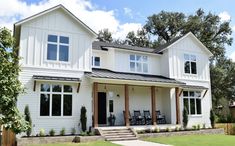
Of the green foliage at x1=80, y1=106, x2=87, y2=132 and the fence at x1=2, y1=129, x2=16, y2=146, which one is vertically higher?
the green foliage at x1=80, y1=106, x2=87, y2=132

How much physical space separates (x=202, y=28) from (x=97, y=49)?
76.6ft

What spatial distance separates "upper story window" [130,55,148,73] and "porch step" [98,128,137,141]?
19.9 feet

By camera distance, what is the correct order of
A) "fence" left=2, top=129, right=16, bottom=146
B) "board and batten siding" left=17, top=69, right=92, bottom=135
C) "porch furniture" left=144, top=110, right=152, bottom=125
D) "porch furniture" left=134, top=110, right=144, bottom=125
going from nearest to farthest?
"fence" left=2, top=129, right=16, bottom=146
"board and batten siding" left=17, top=69, right=92, bottom=135
"porch furniture" left=134, top=110, right=144, bottom=125
"porch furniture" left=144, top=110, right=152, bottom=125

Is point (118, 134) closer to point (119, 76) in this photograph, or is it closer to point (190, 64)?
point (119, 76)

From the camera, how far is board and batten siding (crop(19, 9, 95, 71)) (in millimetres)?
16766

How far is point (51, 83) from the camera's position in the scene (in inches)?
669

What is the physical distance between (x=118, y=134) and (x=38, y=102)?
5286mm

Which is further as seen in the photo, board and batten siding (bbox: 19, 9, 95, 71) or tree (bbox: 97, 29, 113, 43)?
tree (bbox: 97, 29, 113, 43)

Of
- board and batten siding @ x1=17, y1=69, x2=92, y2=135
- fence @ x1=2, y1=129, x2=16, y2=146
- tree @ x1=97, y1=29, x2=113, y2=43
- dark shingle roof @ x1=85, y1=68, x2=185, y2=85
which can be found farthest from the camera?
tree @ x1=97, y1=29, x2=113, y2=43

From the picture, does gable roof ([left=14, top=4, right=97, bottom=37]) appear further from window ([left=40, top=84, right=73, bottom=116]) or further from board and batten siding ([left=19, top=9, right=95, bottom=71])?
window ([left=40, top=84, right=73, bottom=116])

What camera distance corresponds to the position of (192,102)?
22.9 m

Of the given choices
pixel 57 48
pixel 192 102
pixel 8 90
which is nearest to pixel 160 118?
pixel 192 102

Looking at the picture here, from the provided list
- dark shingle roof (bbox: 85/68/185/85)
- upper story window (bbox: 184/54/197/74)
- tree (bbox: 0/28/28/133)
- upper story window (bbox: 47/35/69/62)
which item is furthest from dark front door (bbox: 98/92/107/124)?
tree (bbox: 0/28/28/133)

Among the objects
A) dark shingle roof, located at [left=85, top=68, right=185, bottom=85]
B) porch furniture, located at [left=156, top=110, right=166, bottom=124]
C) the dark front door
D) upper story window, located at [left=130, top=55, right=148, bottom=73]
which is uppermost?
upper story window, located at [left=130, top=55, right=148, bottom=73]
